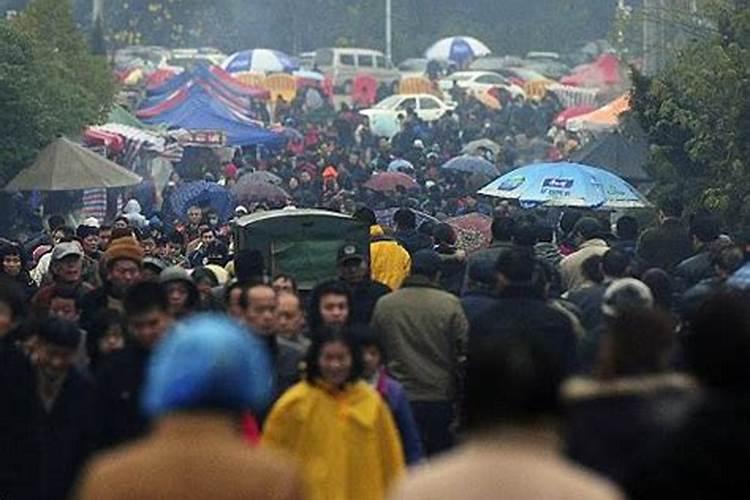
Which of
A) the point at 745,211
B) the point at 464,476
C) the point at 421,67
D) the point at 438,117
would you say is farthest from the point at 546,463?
the point at 421,67

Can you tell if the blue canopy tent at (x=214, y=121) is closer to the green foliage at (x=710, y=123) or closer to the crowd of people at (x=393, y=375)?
the green foliage at (x=710, y=123)

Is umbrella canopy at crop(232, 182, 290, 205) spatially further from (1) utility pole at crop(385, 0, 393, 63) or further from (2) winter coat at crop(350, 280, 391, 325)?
(1) utility pole at crop(385, 0, 393, 63)

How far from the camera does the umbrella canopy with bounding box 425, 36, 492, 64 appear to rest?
7556cm

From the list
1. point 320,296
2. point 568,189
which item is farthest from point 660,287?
point 568,189

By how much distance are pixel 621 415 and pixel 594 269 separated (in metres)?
6.51

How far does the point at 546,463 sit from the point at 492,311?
637cm

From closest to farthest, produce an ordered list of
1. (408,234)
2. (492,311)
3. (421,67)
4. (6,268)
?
(492,311)
(6,268)
(408,234)
(421,67)

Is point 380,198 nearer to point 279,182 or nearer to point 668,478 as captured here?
point 279,182

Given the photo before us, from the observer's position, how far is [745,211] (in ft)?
72.7

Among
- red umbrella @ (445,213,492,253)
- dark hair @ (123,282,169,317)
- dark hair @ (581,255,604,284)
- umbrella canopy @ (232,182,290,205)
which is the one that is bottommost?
umbrella canopy @ (232,182,290,205)

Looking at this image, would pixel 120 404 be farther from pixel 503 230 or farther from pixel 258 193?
pixel 258 193

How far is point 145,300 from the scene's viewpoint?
361 inches

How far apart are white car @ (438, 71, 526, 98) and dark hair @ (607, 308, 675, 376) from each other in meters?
55.0

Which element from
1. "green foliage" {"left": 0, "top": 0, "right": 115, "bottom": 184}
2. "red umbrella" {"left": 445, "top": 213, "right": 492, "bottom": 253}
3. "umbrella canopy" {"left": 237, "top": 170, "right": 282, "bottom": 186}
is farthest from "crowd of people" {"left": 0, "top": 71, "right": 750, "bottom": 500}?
"umbrella canopy" {"left": 237, "top": 170, "right": 282, "bottom": 186}
